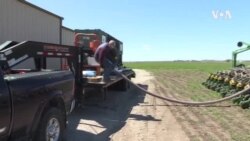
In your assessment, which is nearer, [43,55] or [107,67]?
[43,55]

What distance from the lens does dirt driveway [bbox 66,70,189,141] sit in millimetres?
8125

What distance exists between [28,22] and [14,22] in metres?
1.30

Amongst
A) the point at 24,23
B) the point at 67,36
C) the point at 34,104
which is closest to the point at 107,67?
the point at 24,23

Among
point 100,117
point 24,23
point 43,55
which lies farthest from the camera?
point 24,23

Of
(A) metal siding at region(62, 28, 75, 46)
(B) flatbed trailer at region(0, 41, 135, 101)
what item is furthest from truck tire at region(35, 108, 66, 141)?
(A) metal siding at region(62, 28, 75, 46)

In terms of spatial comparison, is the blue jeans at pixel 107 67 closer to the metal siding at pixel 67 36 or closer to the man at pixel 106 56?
the man at pixel 106 56

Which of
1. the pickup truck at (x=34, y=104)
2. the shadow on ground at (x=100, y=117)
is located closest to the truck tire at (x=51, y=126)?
the pickup truck at (x=34, y=104)

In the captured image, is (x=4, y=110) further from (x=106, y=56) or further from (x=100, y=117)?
(x=106, y=56)

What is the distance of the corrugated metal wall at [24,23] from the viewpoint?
12.0m

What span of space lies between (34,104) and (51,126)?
0.87 meters

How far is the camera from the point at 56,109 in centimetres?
631

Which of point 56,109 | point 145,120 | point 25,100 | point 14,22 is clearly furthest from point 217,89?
point 25,100

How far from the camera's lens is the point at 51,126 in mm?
6176

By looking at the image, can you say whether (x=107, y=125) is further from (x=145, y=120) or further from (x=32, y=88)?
(x=32, y=88)
